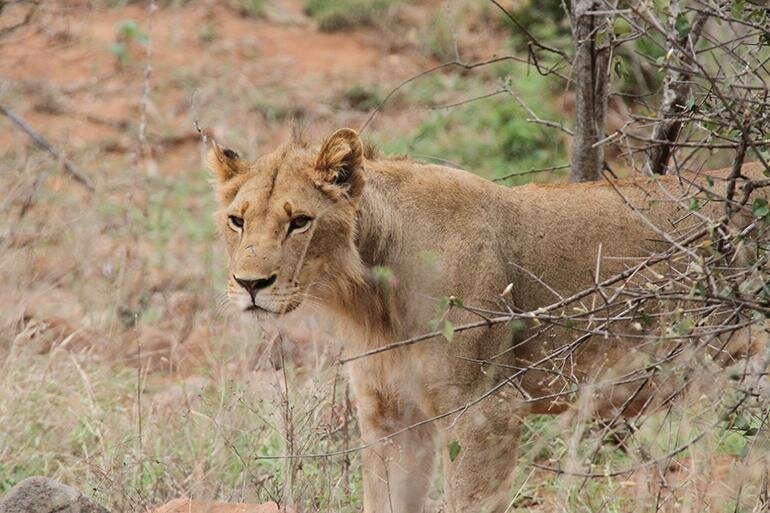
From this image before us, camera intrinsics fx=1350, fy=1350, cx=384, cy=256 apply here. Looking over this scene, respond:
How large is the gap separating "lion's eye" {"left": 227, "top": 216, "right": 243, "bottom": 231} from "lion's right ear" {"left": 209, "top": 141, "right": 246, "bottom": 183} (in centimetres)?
28

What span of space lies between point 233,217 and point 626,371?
4.98ft

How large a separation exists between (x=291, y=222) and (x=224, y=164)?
18.4 inches

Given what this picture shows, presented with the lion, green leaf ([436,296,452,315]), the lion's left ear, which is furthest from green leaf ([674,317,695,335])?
the lion's left ear

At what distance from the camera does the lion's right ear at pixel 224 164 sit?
496cm

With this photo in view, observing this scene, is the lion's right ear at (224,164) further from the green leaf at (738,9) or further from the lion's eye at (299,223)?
the green leaf at (738,9)

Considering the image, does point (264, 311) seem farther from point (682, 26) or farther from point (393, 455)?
point (682, 26)

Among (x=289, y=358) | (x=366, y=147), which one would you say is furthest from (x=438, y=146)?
(x=366, y=147)

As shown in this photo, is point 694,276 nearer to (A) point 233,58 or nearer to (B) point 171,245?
(B) point 171,245

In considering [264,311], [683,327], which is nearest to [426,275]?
[264,311]

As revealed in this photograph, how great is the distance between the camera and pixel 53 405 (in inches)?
252

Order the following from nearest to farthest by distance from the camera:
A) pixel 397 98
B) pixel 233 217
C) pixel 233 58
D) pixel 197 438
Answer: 1. pixel 233 217
2. pixel 197 438
3. pixel 397 98
4. pixel 233 58

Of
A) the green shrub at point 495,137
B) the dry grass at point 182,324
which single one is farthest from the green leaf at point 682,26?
the green shrub at point 495,137

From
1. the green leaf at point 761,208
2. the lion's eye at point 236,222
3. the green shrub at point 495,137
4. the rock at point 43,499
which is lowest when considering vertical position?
the green shrub at point 495,137

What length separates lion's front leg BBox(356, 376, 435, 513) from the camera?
4.96m
